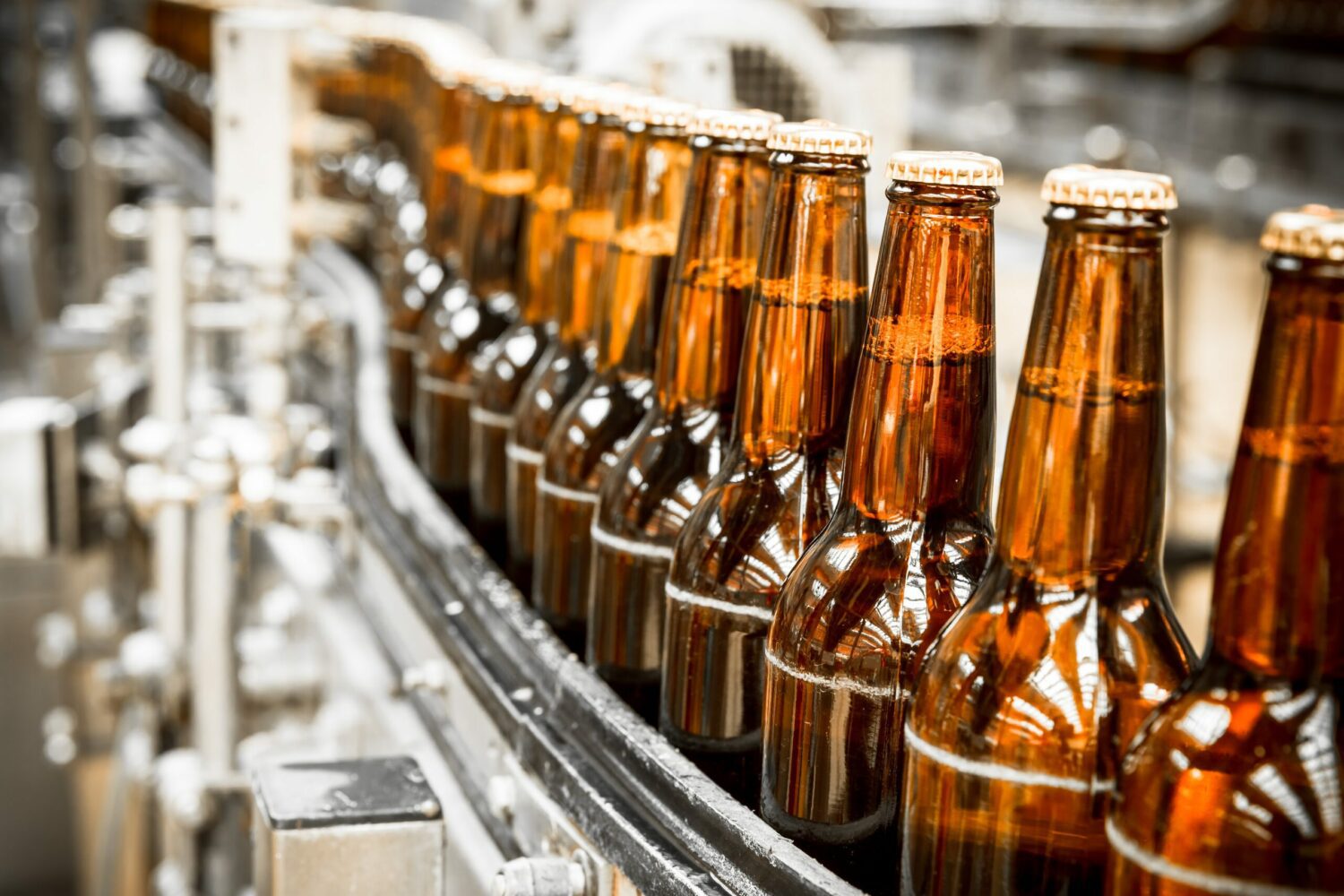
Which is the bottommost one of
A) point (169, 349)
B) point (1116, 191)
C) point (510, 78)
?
point (169, 349)

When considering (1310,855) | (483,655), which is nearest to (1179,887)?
(1310,855)

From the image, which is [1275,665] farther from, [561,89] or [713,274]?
[561,89]

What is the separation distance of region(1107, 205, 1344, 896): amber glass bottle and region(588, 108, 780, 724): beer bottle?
40cm

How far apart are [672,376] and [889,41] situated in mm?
6874

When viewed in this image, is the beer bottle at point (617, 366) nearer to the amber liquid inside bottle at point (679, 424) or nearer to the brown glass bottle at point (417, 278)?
the amber liquid inside bottle at point (679, 424)

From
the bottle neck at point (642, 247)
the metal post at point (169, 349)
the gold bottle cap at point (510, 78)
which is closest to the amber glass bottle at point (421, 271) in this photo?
the gold bottle cap at point (510, 78)

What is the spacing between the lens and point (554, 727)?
36.7 inches

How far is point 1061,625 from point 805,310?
0.24 metres

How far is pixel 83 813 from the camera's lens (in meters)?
3.83

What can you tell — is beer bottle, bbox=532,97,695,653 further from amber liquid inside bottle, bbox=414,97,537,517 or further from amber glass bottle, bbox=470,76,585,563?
amber liquid inside bottle, bbox=414,97,537,517

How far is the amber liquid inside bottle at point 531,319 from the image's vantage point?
125 cm

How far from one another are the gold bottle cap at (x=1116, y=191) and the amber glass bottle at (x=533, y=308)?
2.24ft

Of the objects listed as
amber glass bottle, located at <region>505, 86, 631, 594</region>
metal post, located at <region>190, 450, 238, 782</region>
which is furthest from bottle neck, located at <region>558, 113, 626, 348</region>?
metal post, located at <region>190, 450, 238, 782</region>

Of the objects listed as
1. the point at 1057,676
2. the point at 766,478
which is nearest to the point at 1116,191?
the point at 1057,676
